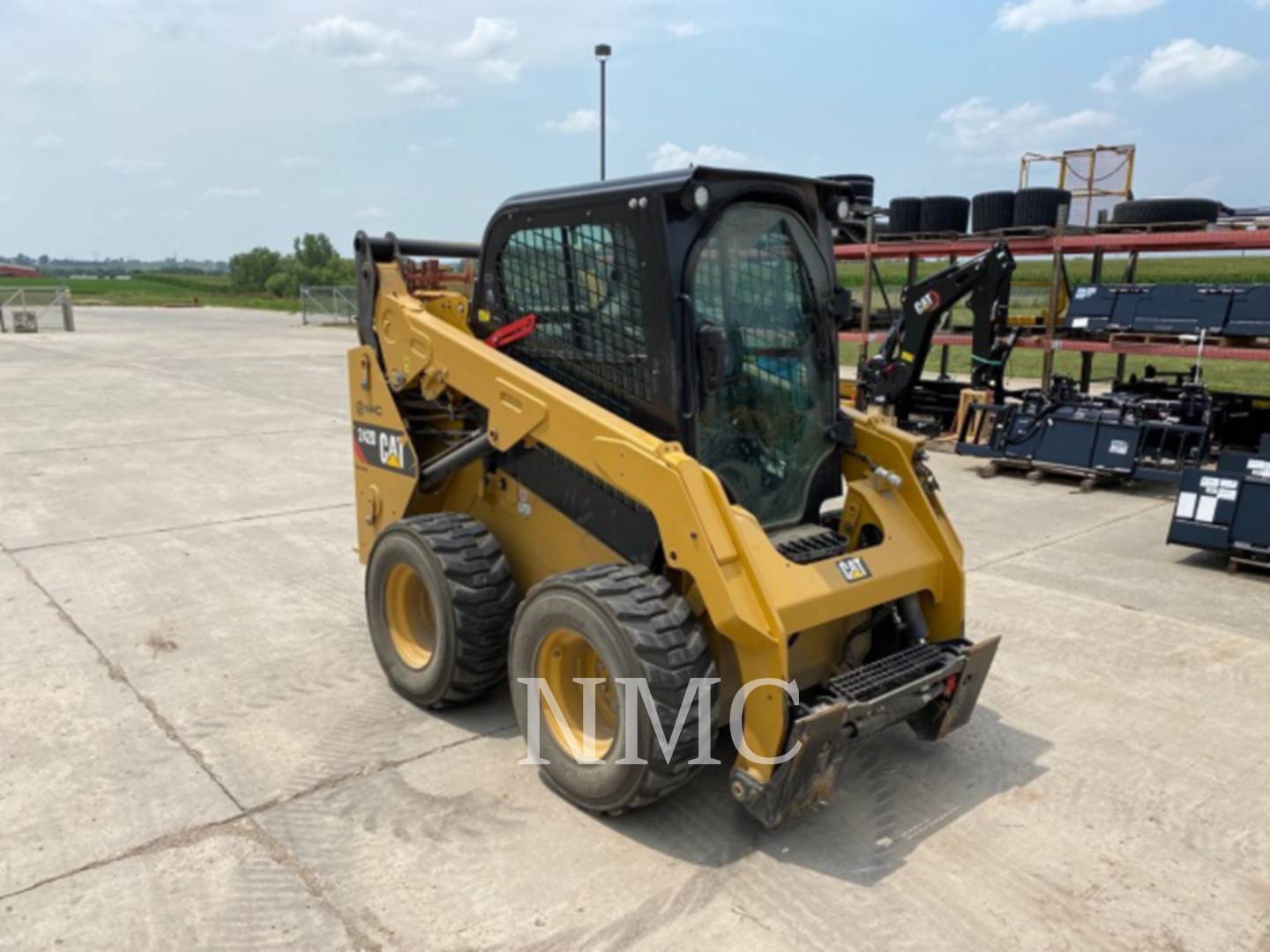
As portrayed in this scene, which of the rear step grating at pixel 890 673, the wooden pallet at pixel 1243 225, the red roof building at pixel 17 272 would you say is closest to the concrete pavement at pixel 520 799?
the rear step grating at pixel 890 673

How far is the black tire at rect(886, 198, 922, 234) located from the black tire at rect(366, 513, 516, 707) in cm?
1184

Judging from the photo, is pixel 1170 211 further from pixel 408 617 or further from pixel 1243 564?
pixel 408 617

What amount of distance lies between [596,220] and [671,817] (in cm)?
225

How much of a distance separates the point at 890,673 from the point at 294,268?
212 feet

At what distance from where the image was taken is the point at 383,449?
4809 mm

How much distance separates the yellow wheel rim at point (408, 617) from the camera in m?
4.46

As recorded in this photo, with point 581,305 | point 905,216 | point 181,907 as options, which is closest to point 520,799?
point 181,907

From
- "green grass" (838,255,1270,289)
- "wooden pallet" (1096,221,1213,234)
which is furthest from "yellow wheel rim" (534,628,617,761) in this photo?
"green grass" (838,255,1270,289)

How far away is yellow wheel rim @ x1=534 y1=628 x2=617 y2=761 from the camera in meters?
3.61

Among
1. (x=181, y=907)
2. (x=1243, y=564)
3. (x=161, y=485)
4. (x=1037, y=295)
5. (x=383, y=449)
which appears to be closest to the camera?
(x=181, y=907)

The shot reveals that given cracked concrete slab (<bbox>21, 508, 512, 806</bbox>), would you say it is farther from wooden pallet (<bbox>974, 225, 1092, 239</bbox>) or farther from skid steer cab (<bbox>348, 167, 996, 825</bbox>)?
wooden pallet (<bbox>974, 225, 1092, 239</bbox>)

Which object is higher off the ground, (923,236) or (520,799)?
(923,236)

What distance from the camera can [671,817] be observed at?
11.6ft

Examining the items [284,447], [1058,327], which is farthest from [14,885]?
[1058,327]
